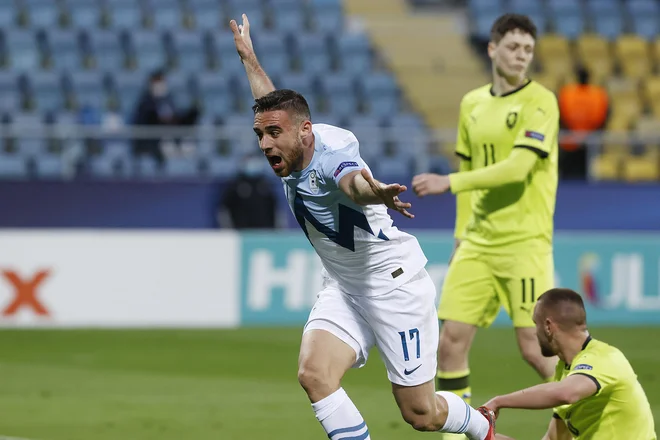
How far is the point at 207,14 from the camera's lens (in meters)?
19.8

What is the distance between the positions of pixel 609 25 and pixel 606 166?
18.2 ft

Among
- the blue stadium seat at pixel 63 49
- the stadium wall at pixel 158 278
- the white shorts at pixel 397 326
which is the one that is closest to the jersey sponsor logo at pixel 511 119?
the white shorts at pixel 397 326

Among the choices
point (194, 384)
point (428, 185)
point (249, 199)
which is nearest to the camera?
point (428, 185)

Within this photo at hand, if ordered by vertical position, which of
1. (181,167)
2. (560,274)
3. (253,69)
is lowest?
(560,274)

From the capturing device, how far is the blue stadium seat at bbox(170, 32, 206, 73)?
19.0m

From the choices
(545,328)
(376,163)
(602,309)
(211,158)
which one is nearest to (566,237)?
(602,309)

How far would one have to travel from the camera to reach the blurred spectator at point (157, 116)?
16219 mm

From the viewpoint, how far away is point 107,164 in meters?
16.2

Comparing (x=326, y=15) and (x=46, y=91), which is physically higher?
(x=326, y=15)

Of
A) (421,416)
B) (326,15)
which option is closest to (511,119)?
(421,416)

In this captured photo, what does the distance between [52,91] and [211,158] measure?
8.85 feet

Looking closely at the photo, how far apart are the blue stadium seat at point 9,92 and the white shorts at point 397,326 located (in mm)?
12130

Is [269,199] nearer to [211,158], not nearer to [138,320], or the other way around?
[211,158]

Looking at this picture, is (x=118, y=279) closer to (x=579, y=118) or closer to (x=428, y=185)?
(x=579, y=118)
